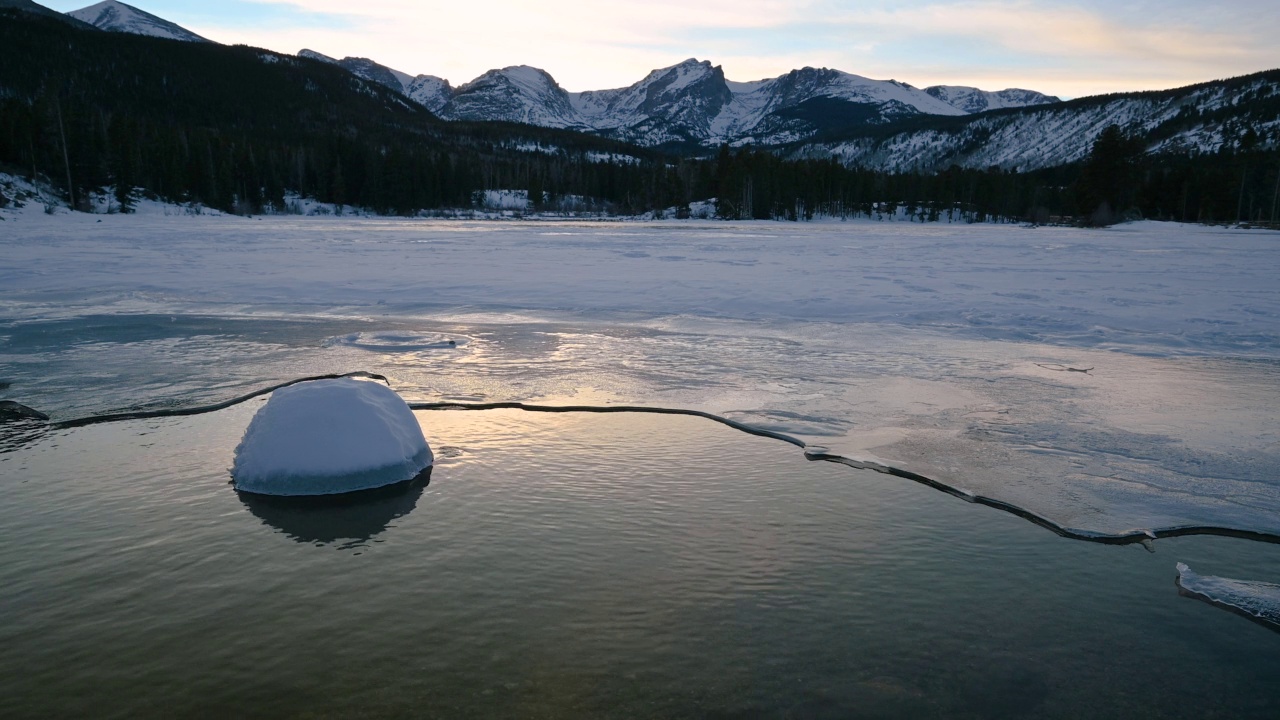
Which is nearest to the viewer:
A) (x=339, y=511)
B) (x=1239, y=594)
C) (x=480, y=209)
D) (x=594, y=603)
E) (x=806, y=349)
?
(x=594, y=603)

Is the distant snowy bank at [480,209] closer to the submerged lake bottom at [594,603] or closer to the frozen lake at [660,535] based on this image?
the frozen lake at [660,535]

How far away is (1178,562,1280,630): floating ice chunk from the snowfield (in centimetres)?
71

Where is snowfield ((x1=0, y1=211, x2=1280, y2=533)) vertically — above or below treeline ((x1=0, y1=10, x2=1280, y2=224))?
below

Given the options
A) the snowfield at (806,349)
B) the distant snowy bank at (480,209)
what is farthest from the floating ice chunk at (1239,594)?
the distant snowy bank at (480,209)

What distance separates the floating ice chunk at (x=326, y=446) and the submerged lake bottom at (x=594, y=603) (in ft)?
0.84

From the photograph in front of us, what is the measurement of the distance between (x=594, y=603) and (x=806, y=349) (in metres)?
7.93

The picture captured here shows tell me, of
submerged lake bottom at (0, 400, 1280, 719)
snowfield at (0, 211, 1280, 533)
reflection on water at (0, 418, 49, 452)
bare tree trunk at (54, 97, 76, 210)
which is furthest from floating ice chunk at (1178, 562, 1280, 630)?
bare tree trunk at (54, 97, 76, 210)

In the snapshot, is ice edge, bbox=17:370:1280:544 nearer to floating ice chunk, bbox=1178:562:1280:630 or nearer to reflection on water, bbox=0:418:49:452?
reflection on water, bbox=0:418:49:452

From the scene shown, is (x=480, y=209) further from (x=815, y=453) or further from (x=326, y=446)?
(x=815, y=453)

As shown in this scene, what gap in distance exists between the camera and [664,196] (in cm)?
10962

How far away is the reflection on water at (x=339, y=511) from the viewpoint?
5230mm

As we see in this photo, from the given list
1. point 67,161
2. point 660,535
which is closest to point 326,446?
point 660,535

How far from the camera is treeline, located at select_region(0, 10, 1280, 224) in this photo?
6775 cm

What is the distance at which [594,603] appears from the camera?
4152 millimetres
